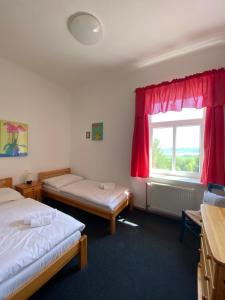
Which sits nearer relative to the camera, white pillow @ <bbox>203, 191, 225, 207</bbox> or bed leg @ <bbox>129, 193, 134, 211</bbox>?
white pillow @ <bbox>203, 191, 225, 207</bbox>

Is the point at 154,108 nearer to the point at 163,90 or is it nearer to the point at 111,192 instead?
the point at 163,90

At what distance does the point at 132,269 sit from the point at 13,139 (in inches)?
112

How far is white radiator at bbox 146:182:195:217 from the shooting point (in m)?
2.45

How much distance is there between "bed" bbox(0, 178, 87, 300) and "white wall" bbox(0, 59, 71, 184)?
1448 mm

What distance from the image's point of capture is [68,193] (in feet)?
8.96

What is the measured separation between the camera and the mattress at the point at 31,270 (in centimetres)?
103

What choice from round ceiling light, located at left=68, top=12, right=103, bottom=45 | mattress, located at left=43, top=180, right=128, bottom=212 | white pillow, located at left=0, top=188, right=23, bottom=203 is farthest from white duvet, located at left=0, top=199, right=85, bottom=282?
round ceiling light, located at left=68, top=12, right=103, bottom=45

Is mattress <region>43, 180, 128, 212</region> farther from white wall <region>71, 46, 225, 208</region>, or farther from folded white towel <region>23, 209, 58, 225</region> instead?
folded white towel <region>23, 209, 58, 225</region>

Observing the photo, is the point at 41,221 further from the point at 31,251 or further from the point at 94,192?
the point at 94,192

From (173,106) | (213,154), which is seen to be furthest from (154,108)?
(213,154)

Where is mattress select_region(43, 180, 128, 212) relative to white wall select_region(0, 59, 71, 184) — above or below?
below

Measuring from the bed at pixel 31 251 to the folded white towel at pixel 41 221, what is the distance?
0.15 ft

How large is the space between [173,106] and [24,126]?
9.26 feet

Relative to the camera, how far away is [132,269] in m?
1.65
